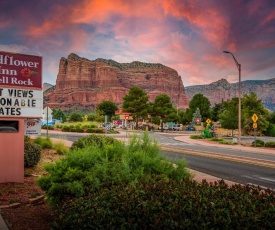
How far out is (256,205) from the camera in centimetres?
402

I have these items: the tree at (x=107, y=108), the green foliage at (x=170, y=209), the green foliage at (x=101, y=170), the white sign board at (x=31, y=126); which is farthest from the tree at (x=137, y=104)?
the green foliage at (x=170, y=209)

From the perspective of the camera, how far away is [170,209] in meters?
3.82

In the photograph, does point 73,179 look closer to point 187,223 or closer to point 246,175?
point 187,223

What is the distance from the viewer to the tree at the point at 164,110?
7162 cm

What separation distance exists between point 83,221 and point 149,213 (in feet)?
2.90

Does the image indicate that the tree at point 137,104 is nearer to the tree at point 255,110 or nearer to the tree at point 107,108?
the tree at point 255,110

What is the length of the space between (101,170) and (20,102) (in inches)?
213

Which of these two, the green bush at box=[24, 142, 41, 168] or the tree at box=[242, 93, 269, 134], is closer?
the green bush at box=[24, 142, 41, 168]

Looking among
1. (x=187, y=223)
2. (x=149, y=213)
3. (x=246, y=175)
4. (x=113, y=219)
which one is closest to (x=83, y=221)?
(x=113, y=219)

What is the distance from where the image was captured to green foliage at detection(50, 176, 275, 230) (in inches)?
139

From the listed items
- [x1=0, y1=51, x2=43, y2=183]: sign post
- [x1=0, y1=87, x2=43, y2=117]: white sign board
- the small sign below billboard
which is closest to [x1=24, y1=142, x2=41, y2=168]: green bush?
[x1=0, y1=51, x2=43, y2=183]: sign post

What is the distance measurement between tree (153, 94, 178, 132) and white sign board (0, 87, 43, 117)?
2433 inches

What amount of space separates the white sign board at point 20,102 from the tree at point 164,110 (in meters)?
61.8

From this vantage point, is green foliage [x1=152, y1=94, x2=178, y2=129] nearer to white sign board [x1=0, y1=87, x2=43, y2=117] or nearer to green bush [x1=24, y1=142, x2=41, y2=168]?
green bush [x1=24, y1=142, x2=41, y2=168]
